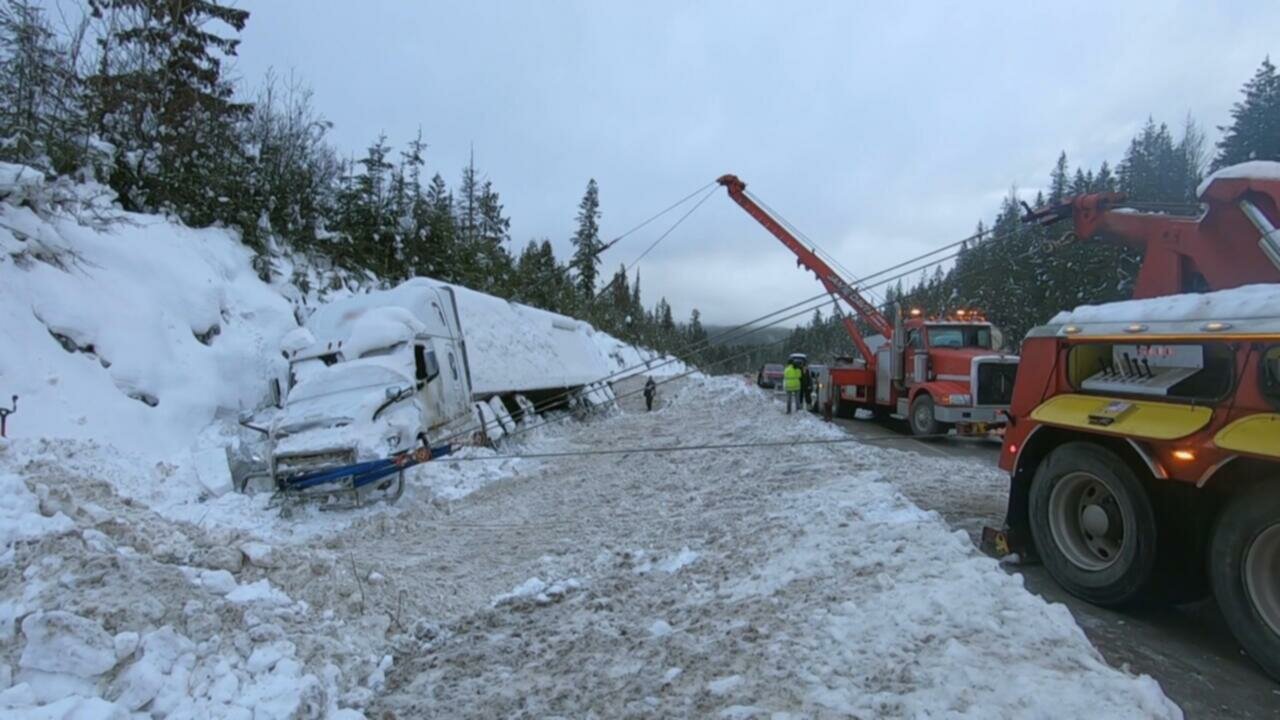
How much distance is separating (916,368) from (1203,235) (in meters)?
10.2

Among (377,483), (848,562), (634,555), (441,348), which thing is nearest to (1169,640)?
(848,562)

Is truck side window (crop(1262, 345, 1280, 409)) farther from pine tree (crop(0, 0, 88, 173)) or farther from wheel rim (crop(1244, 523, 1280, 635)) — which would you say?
pine tree (crop(0, 0, 88, 173))

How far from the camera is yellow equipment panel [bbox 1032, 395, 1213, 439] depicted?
12.8ft

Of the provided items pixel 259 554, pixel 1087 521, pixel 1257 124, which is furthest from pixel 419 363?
pixel 1257 124

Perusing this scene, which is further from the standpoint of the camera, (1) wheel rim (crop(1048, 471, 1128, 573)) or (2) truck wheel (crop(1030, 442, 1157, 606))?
(1) wheel rim (crop(1048, 471, 1128, 573))

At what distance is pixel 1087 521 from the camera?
4.69 meters

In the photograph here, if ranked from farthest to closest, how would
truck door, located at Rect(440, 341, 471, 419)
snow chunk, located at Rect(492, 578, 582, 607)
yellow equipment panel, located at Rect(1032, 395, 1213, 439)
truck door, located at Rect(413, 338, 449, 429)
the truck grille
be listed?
the truck grille → truck door, located at Rect(440, 341, 471, 419) → truck door, located at Rect(413, 338, 449, 429) → snow chunk, located at Rect(492, 578, 582, 607) → yellow equipment panel, located at Rect(1032, 395, 1213, 439)

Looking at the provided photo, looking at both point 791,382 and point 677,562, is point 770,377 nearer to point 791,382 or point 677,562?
point 791,382

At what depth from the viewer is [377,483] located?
806 cm

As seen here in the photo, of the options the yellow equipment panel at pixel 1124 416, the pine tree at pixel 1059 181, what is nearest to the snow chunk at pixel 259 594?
the yellow equipment panel at pixel 1124 416

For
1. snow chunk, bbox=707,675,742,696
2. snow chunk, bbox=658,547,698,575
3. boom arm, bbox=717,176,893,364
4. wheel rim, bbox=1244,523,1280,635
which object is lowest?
snow chunk, bbox=658,547,698,575

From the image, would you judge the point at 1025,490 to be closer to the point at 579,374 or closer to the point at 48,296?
the point at 48,296

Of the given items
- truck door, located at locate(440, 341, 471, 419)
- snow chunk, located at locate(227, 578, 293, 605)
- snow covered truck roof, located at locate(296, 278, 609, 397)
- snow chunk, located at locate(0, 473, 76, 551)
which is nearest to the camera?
snow chunk, located at locate(227, 578, 293, 605)

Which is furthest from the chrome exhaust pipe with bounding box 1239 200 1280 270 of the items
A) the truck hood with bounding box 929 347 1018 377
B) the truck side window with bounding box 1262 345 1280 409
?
the truck hood with bounding box 929 347 1018 377
